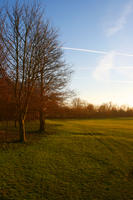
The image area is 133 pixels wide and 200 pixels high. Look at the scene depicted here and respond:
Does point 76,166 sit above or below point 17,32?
below

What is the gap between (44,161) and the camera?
23.0ft

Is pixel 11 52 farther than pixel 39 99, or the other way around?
pixel 39 99

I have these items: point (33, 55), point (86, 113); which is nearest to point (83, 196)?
point (33, 55)

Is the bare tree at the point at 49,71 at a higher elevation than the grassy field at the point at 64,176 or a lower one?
higher

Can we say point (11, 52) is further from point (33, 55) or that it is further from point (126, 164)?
point (126, 164)

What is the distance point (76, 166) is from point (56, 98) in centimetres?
848

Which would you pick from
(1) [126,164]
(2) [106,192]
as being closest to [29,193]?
(2) [106,192]

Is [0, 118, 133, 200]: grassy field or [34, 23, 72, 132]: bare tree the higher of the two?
[34, 23, 72, 132]: bare tree

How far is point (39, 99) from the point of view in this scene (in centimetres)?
1262

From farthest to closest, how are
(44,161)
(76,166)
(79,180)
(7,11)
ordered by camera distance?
(7,11) → (44,161) → (76,166) → (79,180)

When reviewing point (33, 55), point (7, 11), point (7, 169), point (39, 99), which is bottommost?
point (7, 169)

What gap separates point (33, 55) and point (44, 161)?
753 centimetres

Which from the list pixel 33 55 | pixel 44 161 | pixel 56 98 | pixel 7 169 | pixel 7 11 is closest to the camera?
pixel 7 169

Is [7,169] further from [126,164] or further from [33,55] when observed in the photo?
[33,55]
